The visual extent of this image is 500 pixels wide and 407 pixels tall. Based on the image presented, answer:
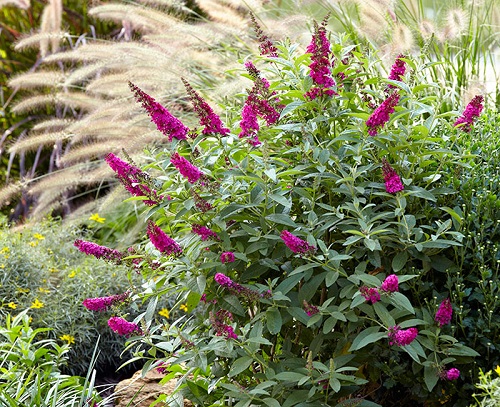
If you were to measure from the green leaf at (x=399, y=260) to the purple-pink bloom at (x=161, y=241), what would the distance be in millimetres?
686

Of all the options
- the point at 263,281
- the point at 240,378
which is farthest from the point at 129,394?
the point at 263,281

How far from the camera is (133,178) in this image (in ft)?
8.11

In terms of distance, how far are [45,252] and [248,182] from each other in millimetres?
2157

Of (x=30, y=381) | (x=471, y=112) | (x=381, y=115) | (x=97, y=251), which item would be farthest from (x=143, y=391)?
(x=471, y=112)

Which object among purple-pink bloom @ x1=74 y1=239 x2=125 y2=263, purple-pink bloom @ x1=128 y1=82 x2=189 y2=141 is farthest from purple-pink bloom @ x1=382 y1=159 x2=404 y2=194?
purple-pink bloom @ x1=74 y1=239 x2=125 y2=263

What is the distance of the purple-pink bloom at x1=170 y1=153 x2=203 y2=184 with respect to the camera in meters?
2.28

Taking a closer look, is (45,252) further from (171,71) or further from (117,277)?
(171,71)

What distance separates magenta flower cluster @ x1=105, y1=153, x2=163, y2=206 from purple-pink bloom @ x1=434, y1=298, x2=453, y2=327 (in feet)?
3.17

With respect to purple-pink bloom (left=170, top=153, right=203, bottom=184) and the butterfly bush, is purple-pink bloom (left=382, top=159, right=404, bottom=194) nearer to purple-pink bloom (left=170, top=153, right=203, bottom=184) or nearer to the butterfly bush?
the butterfly bush

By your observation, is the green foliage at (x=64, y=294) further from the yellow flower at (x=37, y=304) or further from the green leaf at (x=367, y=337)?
the green leaf at (x=367, y=337)

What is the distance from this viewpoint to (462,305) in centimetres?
255

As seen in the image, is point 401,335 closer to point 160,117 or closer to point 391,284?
point 391,284

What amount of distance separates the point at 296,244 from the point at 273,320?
29 cm

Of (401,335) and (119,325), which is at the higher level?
(401,335)
